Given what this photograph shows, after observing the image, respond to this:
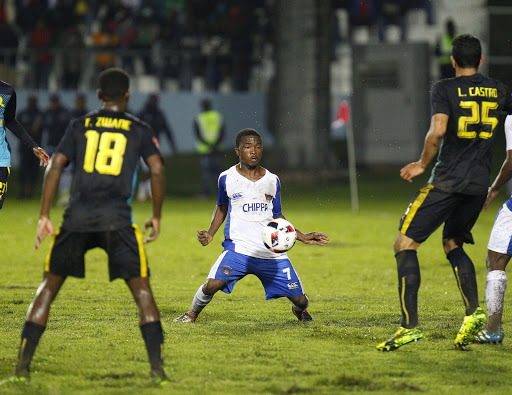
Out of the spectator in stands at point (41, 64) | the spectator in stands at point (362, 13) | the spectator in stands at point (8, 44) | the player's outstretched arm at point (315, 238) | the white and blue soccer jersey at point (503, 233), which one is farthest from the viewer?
the spectator in stands at point (362, 13)

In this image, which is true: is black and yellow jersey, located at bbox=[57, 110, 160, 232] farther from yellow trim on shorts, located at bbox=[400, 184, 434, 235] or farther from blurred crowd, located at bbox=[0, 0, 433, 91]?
blurred crowd, located at bbox=[0, 0, 433, 91]

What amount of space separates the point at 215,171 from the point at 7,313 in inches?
509

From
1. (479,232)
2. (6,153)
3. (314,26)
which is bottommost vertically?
(479,232)

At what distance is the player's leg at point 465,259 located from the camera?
6.20 meters

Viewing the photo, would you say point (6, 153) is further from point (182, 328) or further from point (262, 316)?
point (262, 316)

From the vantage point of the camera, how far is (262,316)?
25.0 feet

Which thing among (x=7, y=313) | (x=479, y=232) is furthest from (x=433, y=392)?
(x=479, y=232)

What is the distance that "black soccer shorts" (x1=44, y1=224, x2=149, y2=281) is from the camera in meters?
5.19

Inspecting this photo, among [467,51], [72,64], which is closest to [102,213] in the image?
[467,51]

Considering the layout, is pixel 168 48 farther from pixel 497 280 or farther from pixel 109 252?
pixel 109 252

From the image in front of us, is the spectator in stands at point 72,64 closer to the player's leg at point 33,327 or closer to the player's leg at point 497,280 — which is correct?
the player's leg at point 497,280

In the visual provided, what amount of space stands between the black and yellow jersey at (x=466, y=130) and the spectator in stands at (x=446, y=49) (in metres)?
16.7

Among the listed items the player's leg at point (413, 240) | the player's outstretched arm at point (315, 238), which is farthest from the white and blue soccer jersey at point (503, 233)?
the player's outstretched arm at point (315, 238)

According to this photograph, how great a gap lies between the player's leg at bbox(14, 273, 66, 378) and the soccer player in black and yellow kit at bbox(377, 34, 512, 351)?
7.92 ft
